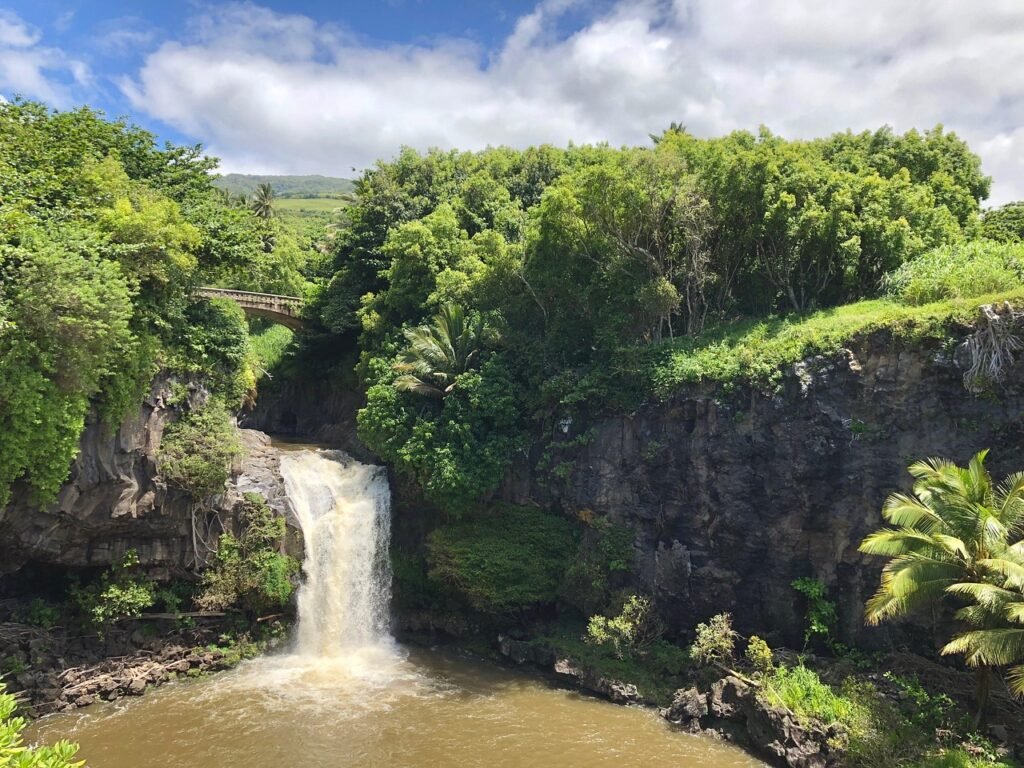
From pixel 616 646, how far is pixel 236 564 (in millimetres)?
11657

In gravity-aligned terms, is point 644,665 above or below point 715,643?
below

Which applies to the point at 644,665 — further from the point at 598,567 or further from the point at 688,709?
the point at 598,567

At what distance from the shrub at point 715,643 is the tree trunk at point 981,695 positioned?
5417mm

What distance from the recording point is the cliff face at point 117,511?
57.4 feet

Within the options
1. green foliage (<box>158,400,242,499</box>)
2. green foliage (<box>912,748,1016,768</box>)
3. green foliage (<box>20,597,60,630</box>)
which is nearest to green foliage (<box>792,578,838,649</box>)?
green foliage (<box>912,748,1016,768</box>)

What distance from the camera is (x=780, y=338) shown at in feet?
64.5

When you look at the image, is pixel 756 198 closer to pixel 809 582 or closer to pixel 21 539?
pixel 809 582

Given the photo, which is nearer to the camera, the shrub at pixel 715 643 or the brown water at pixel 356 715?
the brown water at pixel 356 715

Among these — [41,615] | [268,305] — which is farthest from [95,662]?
[268,305]

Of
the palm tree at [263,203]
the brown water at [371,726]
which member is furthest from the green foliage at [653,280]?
the palm tree at [263,203]

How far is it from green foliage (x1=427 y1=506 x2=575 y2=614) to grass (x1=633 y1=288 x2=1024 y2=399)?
19.1 ft

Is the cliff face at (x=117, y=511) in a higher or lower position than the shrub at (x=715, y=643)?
higher

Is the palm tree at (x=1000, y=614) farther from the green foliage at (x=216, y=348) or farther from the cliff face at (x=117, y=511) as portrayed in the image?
the green foliage at (x=216, y=348)

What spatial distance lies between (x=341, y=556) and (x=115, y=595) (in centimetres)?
647
